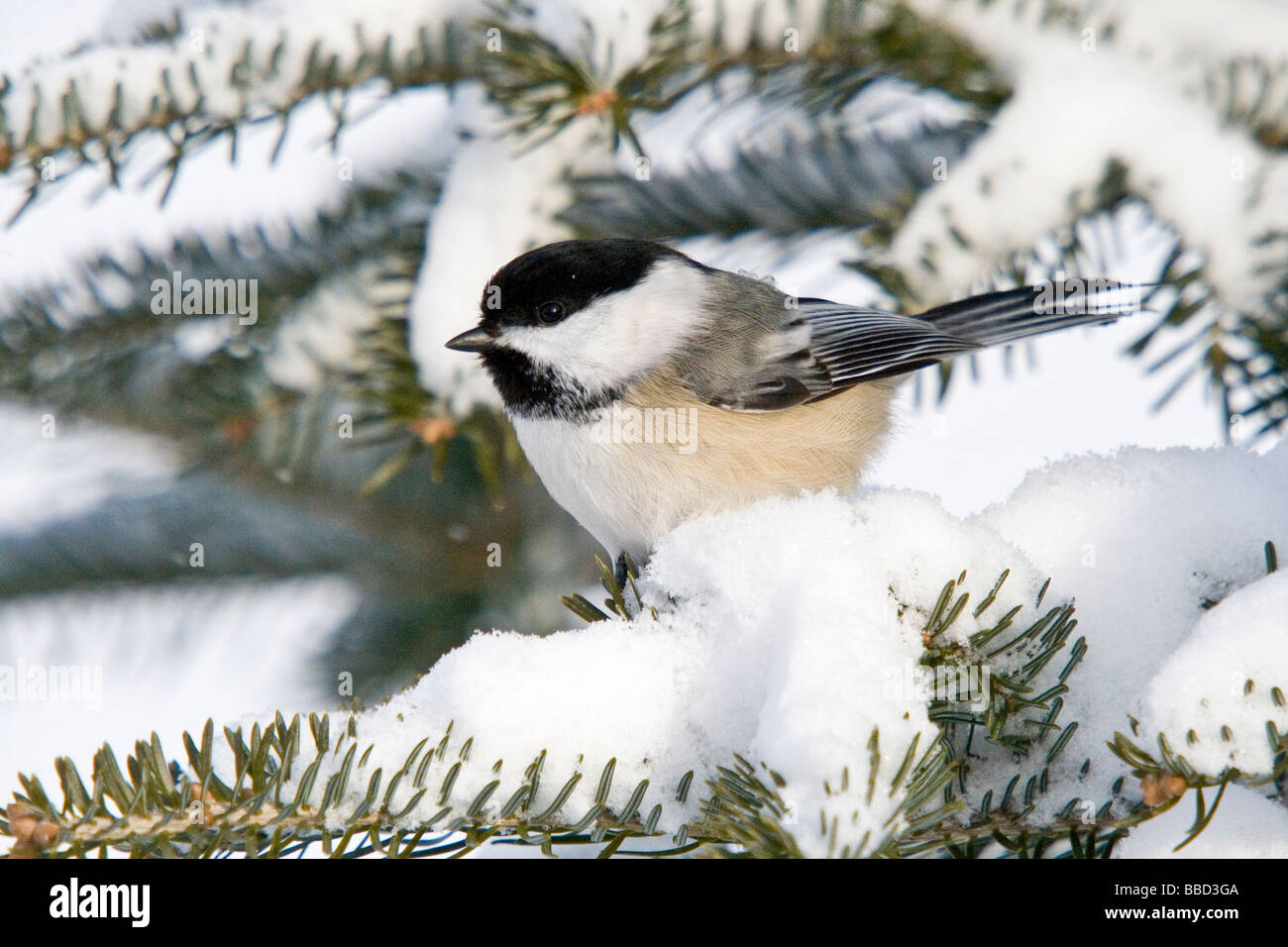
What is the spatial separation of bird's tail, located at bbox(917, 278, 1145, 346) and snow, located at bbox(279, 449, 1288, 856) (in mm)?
383

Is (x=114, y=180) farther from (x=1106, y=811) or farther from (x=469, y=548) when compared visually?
(x=1106, y=811)

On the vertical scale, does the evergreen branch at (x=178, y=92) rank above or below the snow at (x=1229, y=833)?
above

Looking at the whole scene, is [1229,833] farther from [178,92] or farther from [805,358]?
[178,92]

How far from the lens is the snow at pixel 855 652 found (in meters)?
0.64

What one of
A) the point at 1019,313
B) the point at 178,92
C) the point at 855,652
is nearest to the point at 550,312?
the point at 178,92

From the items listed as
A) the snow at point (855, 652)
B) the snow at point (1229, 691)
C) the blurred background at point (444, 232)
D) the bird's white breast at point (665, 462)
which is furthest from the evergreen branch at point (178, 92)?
the snow at point (1229, 691)

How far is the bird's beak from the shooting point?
48.0 inches

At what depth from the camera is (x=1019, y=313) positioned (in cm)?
133

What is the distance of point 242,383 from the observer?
4.03ft

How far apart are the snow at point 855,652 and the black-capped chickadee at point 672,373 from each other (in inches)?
11.0

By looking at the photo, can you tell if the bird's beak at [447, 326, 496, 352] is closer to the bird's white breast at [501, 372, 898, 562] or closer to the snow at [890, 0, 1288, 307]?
the bird's white breast at [501, 372, 898, 562]

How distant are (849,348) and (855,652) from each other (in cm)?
79

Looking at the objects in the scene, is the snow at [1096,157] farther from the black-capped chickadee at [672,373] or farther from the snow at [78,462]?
the snow at [78,462]
